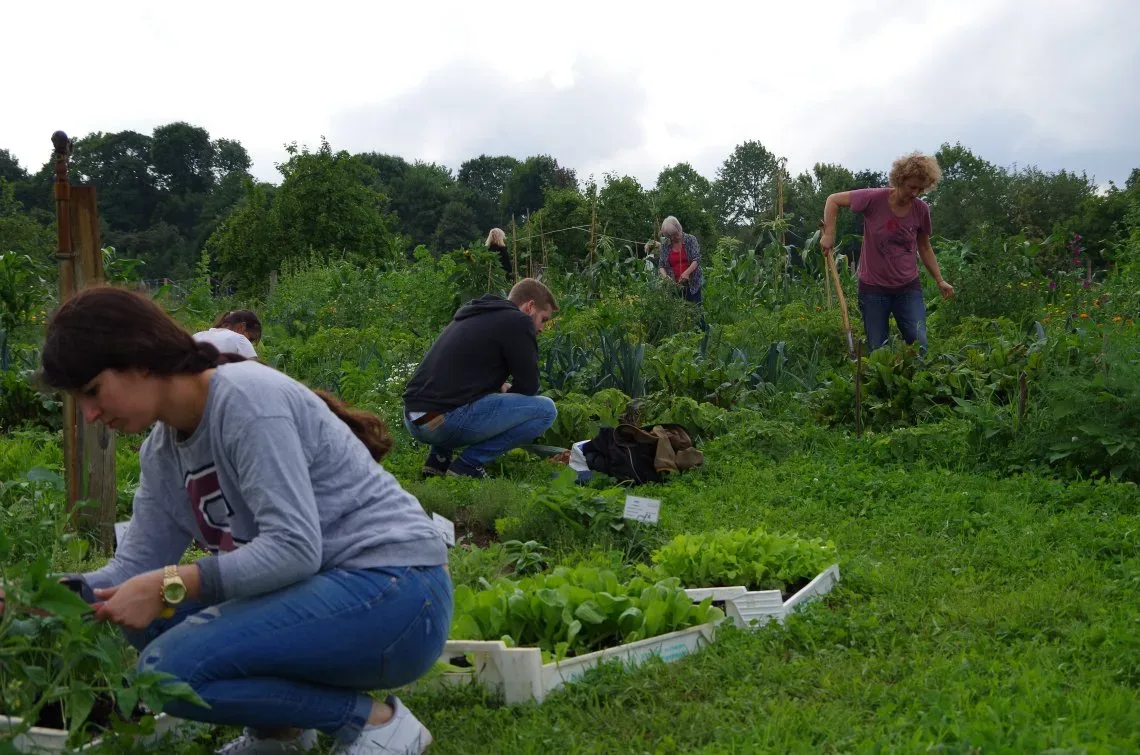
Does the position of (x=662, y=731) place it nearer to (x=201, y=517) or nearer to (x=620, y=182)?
(x=201, y=517)

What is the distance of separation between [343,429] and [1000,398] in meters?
5.58

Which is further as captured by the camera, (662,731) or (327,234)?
(327,234)

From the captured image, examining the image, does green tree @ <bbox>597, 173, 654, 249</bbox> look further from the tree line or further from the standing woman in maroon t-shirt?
the standing woman in maroon t-shirt

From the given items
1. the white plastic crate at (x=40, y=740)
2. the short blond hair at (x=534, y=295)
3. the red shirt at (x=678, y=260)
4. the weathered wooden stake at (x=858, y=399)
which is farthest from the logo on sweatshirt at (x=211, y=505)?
the red shirt at (x=678, y=260)

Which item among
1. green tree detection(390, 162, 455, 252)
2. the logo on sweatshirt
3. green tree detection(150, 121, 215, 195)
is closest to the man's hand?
the logo on sweatshirt

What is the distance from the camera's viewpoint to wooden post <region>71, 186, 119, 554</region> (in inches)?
179

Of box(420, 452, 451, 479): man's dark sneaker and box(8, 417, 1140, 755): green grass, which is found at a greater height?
box(420, 452, 451, 479): man's dark sneaker

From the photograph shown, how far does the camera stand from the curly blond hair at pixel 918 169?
26.2 ft

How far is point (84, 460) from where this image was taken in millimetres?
4734

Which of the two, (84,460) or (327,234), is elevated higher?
(327,234)

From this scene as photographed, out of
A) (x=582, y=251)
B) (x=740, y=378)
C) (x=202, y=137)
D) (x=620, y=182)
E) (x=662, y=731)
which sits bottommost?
(x=662, y=731)

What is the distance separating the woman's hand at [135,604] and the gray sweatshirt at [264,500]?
0.11 meters

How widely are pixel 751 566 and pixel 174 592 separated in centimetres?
225

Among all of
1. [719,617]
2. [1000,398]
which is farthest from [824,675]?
[1000,398]
